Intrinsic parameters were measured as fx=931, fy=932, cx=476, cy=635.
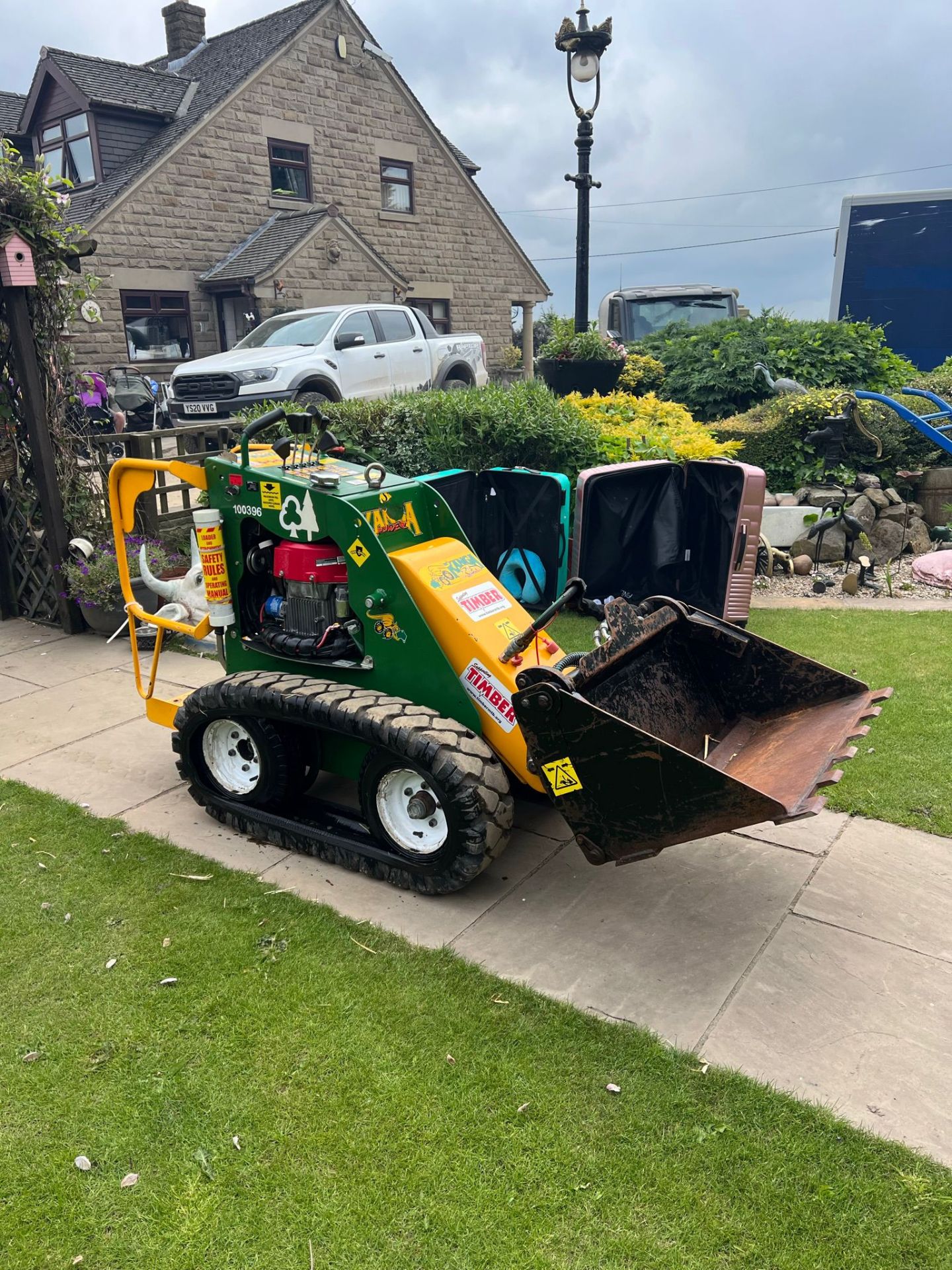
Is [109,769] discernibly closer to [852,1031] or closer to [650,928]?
Answer: [650,928]

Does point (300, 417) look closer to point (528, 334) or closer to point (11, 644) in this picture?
point (11, 644)

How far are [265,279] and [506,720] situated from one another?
17.2 meters

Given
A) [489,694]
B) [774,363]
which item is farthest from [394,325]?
Answer: [489,694]

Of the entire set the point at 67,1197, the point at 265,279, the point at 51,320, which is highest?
the point at 265,279

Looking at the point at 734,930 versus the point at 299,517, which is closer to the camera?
the point at 734,930

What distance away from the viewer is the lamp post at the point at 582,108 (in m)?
9.95

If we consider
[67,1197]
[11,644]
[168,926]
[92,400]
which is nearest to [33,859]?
[168,926]

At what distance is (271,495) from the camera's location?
4137mm

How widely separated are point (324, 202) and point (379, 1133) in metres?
22.5

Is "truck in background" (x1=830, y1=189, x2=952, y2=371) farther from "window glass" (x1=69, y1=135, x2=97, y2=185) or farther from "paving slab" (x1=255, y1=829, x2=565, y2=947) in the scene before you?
"window glass" (x1=69, y1=135, x2=97, y2=185)

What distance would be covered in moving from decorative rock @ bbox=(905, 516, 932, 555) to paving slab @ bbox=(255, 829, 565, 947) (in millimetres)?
6929

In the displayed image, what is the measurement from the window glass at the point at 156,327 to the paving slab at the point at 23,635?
12.7 meters

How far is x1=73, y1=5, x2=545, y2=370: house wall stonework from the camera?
1847cm

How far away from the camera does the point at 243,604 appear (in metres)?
4.50
